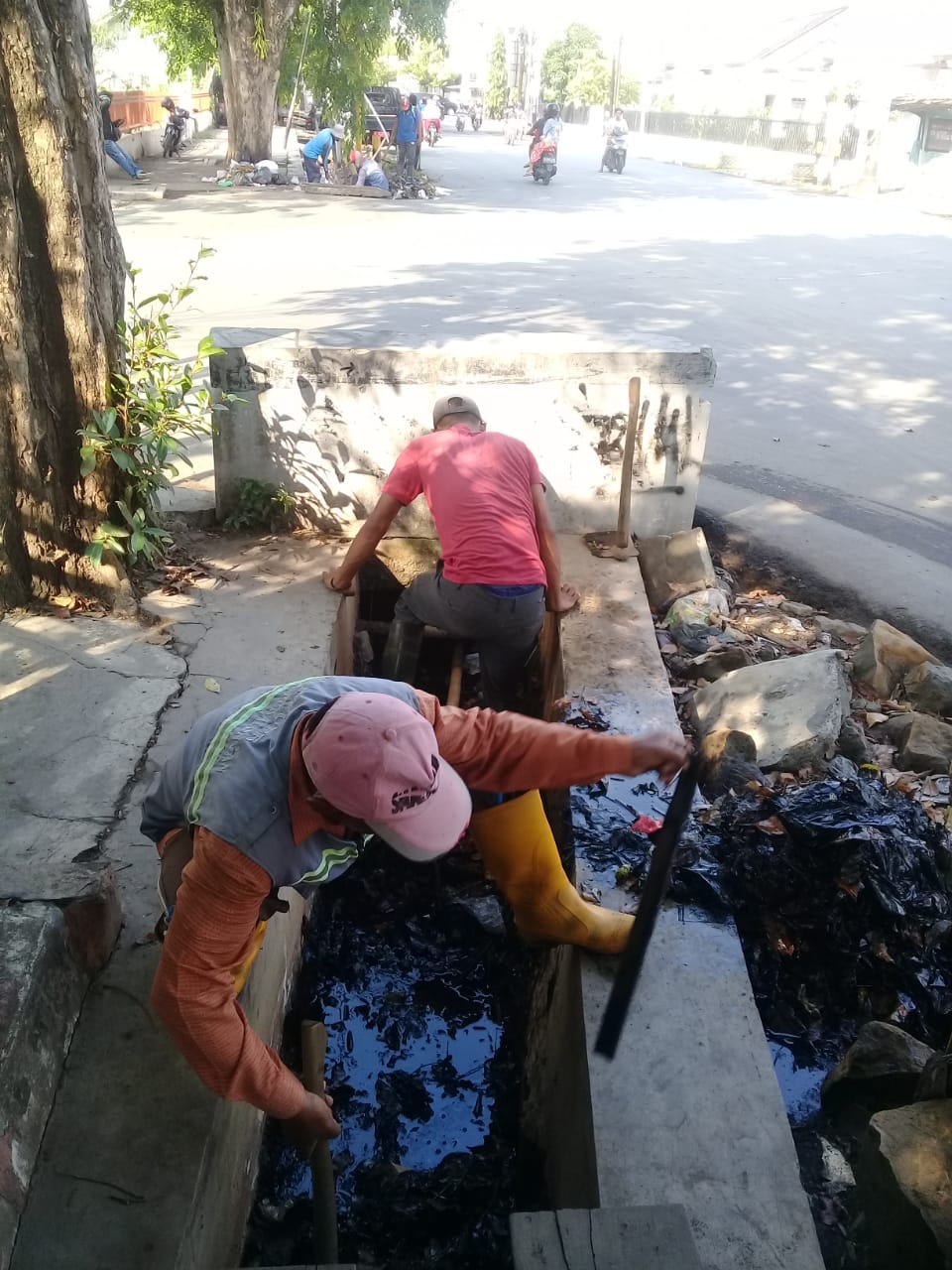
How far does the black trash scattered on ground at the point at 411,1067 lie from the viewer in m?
2.69

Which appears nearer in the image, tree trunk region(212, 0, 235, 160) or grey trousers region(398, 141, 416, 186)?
tree trunk region(212, 0, 235, 160)

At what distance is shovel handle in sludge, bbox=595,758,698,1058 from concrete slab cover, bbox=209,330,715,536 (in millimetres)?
3162

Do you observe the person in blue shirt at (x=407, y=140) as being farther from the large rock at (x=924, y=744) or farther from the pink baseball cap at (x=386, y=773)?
the pink baseball cap at (x=386, y=773)

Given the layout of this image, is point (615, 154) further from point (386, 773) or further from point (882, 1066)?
point (386, 773)

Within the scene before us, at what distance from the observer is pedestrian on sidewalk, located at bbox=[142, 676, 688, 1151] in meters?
1.77

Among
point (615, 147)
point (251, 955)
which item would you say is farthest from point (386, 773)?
point (615, 147)

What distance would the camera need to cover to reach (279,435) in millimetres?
4816

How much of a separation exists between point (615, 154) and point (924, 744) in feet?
91.3

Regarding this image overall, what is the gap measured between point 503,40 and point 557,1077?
75437 mm

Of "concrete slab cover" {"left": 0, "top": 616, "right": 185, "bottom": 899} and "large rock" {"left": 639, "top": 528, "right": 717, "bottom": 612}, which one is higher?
"concrete slab cover" {"left": 0, "top": 616, "right": 185, "bottom": 899}

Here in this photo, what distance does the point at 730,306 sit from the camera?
1091 cm

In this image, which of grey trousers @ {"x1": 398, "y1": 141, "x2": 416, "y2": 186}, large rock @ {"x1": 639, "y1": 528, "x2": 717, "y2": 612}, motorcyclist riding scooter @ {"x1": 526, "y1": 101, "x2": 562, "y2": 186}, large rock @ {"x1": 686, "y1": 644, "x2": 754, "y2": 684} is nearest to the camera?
large rock @ {"x1": 686, "y1": 644, "x2": 754, "y2": 684}

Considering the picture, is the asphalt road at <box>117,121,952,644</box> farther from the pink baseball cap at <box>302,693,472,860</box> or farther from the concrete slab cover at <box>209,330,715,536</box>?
the pink baseball cap at <box>302,693,472,860</box>

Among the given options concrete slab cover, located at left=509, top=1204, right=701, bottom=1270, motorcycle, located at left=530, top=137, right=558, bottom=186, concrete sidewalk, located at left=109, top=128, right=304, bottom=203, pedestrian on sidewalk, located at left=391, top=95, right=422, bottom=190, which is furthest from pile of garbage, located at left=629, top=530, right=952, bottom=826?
motorcycle, located at left=530, top=137, right=558, bottom=186
